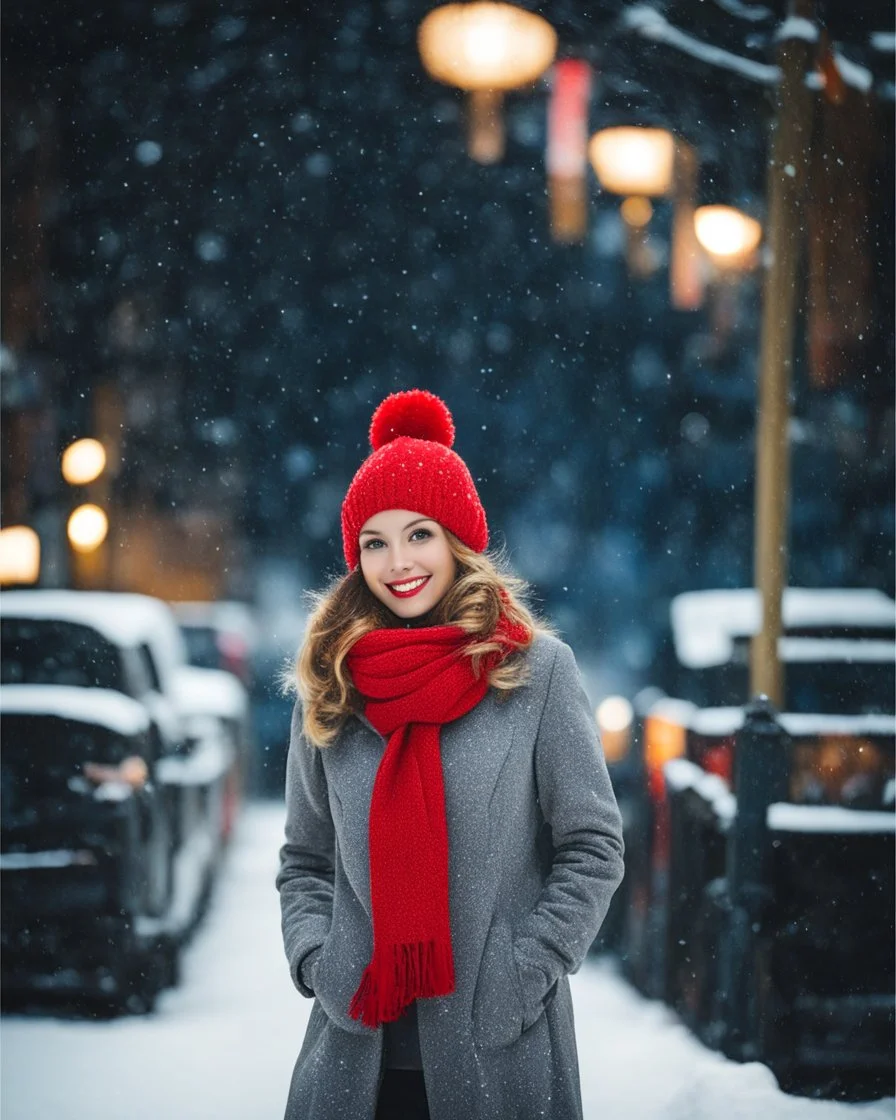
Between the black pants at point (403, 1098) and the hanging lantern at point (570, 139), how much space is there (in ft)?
8.83

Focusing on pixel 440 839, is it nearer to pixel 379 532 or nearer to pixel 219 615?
pixel 379 532

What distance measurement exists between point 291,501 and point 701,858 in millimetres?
1810

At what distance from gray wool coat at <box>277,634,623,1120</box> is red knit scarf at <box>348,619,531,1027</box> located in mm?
56

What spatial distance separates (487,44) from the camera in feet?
12.0

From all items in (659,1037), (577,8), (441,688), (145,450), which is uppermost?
(577,8)

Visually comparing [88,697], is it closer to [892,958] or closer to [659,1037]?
[659,1037]

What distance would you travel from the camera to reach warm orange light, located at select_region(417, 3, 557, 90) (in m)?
3.67

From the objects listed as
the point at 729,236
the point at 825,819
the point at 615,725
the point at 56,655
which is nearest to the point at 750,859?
the point at 825,819

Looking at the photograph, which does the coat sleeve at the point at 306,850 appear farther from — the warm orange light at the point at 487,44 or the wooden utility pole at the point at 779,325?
the warm orange light at the point at 487,44

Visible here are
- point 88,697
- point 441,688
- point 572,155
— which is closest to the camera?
point 441,688

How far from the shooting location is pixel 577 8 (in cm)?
367

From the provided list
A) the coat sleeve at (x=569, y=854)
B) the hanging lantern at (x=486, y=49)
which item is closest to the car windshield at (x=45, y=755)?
the coat sleeve at (x=569, y=854)

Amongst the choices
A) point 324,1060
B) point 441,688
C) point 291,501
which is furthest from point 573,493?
point 324,1060

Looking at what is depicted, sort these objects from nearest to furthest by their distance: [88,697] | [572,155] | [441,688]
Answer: [441,688] → [88,697] → [572,155]
